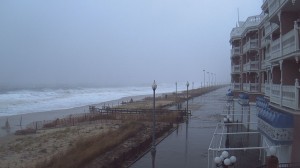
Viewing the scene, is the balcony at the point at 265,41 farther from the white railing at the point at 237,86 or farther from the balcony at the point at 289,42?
the balcony at the point at 289,42

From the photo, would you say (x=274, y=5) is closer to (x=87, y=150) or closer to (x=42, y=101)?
(x=87, y=150)

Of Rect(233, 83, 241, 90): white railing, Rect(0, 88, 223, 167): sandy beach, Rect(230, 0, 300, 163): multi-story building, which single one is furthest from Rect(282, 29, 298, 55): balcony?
Rect(233, 83, 241, 90): white railing

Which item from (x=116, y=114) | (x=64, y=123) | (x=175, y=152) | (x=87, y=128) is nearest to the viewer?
(x=175, y=152)

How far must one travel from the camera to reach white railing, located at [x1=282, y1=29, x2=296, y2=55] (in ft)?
46.9

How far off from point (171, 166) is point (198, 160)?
2.04m

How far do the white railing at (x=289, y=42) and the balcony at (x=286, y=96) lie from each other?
1494mm

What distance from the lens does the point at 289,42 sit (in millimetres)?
15031

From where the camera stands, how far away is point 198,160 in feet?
67.4

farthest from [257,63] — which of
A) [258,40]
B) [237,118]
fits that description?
[237,118]

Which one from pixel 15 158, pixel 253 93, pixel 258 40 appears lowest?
pixel 15 158

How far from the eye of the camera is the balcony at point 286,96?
1376 centimetres

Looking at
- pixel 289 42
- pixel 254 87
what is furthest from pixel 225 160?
pixel 254 87

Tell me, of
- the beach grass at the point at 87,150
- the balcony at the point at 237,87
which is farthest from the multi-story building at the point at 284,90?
the balcony at the point at 237,87

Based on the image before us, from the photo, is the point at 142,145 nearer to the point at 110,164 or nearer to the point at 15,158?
the point at 110,164
